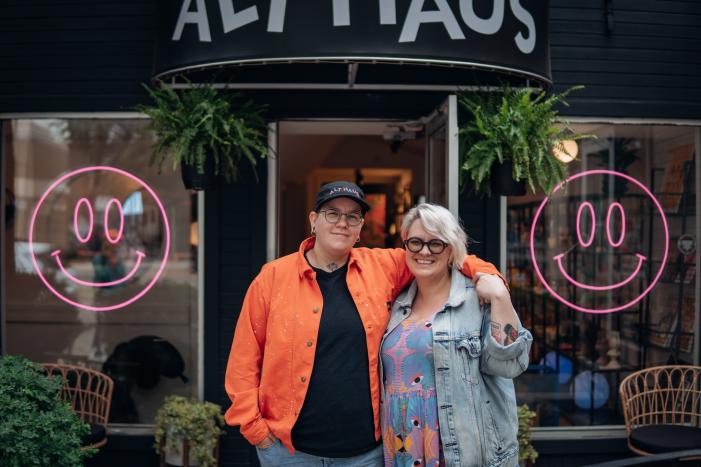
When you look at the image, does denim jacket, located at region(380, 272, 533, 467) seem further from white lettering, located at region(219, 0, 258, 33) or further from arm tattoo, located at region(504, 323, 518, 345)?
white lettering, located at region(219, 0, 258, 33)

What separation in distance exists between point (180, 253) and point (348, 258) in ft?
8.02

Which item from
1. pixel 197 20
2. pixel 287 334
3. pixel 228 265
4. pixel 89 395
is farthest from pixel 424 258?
pixel 89 395

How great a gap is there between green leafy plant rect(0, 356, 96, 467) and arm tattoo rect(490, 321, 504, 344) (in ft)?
7.78

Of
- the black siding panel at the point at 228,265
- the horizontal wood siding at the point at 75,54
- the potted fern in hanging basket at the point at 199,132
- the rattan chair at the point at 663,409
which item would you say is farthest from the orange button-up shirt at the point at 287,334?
the horizontal wood siding at the point at 75,54

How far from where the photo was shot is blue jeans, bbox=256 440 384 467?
2.57 metres

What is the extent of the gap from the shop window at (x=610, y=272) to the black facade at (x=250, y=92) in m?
0.26

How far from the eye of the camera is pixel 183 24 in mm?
3680

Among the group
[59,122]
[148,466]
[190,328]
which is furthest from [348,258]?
[59,122]

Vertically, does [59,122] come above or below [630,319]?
above

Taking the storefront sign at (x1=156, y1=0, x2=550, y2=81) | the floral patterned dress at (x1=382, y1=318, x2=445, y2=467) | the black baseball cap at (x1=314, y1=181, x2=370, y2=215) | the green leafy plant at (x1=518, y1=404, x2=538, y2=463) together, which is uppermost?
the storefront sign at (x1=156, y1=0, x2=550, y2=81)

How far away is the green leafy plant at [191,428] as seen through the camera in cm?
429

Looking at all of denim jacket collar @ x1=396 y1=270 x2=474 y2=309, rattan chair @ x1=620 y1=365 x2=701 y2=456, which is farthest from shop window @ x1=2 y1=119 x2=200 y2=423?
rattan chair @ x1=620 y1=365 x2=701 y2=456

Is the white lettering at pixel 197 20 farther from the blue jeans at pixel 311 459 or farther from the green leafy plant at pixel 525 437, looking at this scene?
the green leafy plant at pixel 525 437

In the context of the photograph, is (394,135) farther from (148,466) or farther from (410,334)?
(148,466)
